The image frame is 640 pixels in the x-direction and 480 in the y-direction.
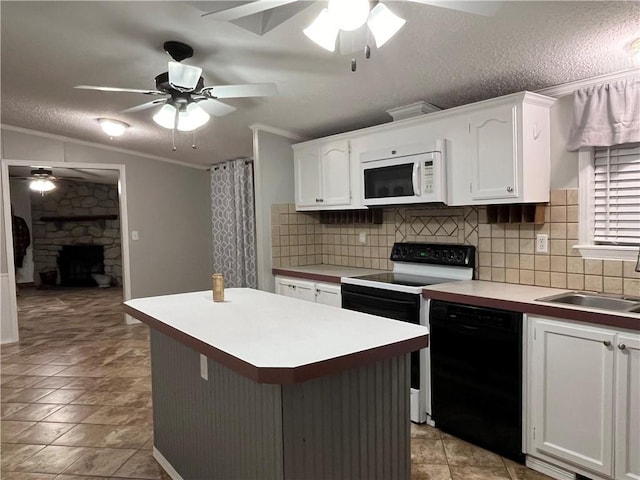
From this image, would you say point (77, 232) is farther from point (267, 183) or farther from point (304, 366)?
point (304, 366)

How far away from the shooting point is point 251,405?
163 cm

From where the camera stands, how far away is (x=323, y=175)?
3.94m

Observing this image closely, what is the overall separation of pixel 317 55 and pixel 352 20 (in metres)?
1.11

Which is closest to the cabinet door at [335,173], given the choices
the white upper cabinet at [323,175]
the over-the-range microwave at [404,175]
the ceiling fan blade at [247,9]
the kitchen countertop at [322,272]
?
the white upper cabinet at [323,175]

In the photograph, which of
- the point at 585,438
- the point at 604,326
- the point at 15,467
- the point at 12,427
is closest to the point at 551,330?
the point at 604,326

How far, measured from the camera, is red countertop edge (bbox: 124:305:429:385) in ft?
4.26

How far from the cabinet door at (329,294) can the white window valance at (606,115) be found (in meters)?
1.86

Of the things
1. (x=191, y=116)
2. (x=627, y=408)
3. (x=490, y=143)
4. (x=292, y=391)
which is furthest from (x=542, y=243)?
(x=191, y=116)

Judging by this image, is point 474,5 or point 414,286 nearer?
point 474,5

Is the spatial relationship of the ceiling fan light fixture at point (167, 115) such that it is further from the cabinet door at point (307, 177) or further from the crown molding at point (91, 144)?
the crown molding at point (91, 144)

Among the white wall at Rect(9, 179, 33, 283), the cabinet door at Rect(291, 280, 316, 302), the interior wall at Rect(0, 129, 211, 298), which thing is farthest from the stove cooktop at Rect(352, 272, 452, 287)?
the white wall at Rect(9, 179, 33, 283)

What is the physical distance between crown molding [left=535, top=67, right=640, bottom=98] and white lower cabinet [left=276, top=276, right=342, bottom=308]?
1934mm

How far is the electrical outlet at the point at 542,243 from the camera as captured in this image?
276 cm

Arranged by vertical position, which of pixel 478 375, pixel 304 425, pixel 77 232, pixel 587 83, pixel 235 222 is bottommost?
pixel 478 375
